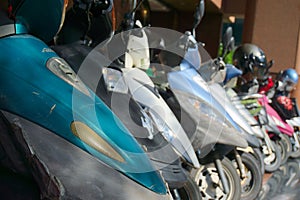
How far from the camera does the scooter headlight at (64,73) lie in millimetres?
1626

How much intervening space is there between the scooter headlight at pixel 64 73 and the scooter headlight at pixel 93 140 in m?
0.19

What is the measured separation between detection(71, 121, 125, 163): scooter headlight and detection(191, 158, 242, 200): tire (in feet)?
5.62

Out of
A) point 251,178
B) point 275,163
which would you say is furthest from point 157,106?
point 275,163

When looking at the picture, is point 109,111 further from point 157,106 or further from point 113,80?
point 157,106

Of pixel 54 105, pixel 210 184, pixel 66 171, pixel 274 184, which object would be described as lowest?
pixel 274 184

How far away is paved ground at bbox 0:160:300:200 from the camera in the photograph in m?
1.47

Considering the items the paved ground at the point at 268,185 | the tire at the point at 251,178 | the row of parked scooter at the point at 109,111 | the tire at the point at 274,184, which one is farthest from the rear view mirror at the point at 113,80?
the tire at the point at 274,184

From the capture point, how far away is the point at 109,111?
1688mm

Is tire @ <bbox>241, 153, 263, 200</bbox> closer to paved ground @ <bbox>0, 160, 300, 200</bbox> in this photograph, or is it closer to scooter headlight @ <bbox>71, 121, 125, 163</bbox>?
paved ground @ <bbox>0, 160, 300, 200</bbox>

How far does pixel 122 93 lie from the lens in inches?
84.4

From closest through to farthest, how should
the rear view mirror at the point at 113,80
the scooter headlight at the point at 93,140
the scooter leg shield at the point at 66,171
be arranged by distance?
the scooter leg shield at the point at 66,171 → the scooter headlight at the point at 93,140 → the rear view mirror at the point at 113,80

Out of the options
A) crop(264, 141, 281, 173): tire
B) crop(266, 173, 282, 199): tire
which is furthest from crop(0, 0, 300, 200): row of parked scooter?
crop(264, 141, 281, 173): tire

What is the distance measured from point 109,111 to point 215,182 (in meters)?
1.78

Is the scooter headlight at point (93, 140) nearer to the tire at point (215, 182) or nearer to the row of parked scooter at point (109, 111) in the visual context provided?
the row of parked scooter at point (109, 111)
